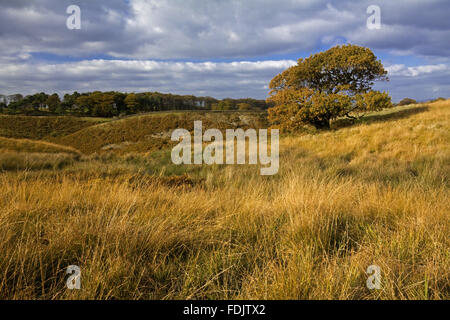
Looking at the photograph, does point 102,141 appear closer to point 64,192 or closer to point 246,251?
point 64,192

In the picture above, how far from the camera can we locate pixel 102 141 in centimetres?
4034

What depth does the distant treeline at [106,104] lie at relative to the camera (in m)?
66.1

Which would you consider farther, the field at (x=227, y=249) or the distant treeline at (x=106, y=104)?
the distant treeline at (x=106, y=104)

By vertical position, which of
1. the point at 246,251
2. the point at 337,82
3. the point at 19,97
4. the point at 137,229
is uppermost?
the point at 19,97

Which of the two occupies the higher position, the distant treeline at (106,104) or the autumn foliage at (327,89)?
the distant treeline at (106,104)

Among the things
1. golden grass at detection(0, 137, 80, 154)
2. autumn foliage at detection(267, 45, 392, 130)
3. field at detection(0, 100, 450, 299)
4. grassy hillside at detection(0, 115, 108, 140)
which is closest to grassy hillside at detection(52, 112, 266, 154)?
Answer: grassy hillside at detection(0, 115, 108, 140)

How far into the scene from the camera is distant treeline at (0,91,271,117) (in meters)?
66.1

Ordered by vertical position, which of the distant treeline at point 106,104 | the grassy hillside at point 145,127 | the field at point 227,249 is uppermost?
the distant treeline at point 106,104

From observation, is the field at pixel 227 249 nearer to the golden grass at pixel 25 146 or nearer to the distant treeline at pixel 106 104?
the golden grass at pixel 25 146

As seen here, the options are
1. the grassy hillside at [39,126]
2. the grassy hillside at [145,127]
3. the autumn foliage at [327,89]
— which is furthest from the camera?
the grassy hillside at [39,126]

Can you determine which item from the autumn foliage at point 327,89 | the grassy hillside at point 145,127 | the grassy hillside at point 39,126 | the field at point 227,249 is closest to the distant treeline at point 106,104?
the grassy hillside at point 39,126

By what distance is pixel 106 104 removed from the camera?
67.7m

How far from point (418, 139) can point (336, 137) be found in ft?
14.1
